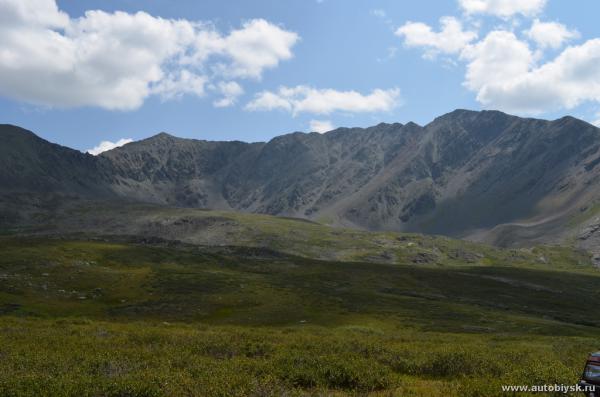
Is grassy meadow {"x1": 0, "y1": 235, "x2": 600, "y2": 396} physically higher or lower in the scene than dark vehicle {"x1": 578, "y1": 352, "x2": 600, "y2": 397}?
lower

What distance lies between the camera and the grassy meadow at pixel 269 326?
17.3 metres

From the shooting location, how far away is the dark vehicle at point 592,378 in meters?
12.7

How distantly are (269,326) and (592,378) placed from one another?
5574 centimetres

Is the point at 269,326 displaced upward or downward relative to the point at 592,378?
downward

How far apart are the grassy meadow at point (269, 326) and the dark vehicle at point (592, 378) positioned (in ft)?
10.3

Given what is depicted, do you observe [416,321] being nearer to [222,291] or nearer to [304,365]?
[222,291]

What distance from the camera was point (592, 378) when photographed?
505 inches

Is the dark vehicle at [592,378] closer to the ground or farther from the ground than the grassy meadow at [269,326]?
farther from the ground

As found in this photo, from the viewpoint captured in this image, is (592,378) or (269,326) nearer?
(592,378)

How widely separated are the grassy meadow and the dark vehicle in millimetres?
3141

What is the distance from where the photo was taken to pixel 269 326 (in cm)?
6569

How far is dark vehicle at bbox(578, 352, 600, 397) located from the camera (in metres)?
12.7

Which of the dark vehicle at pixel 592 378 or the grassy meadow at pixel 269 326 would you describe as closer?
the dark vehicle at pixel 592 378

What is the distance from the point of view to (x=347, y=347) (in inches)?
1128
